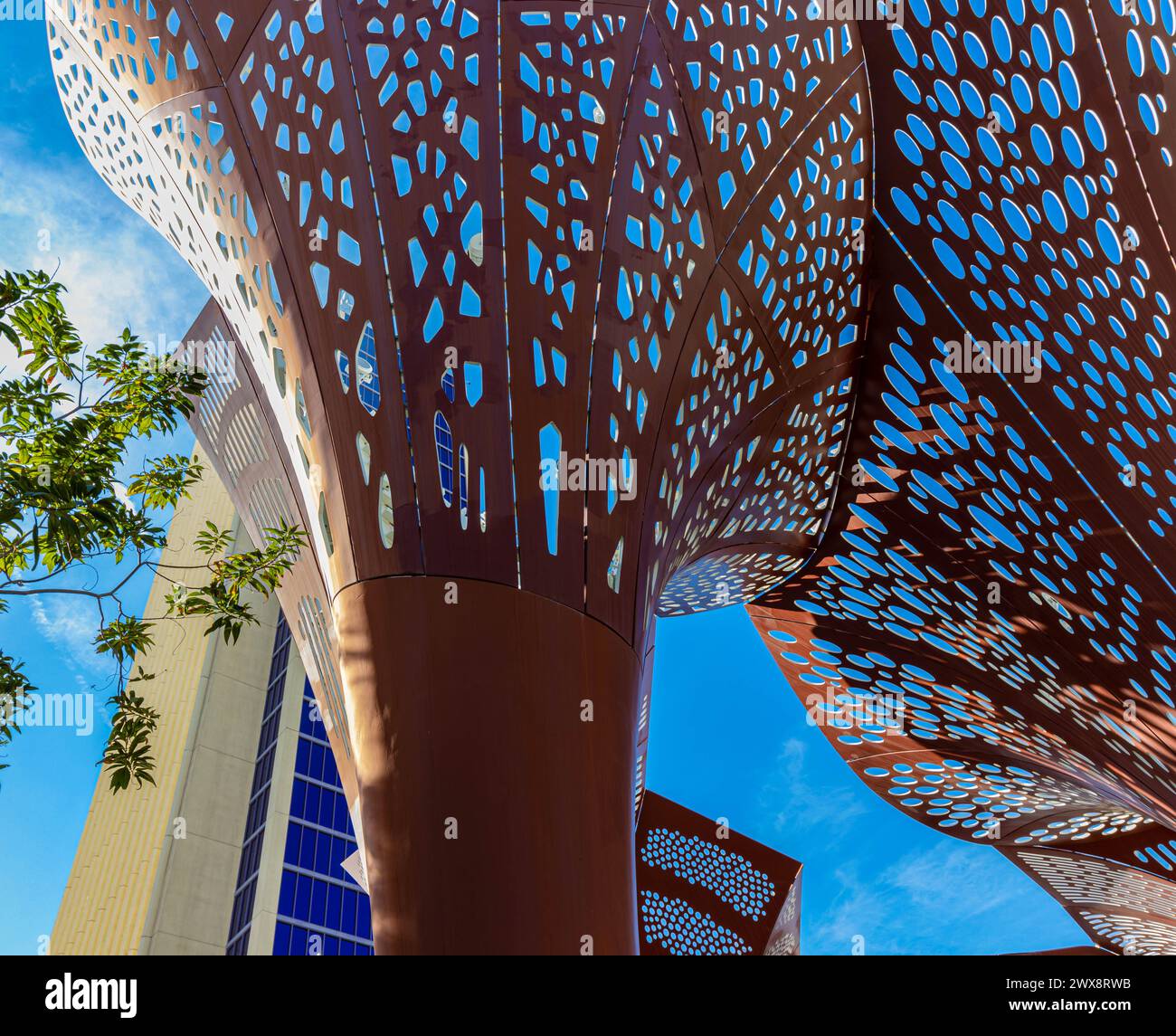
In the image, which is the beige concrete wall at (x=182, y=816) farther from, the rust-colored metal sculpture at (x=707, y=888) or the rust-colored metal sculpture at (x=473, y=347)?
the rust-colored metal sculpture at (x=473, y=347)

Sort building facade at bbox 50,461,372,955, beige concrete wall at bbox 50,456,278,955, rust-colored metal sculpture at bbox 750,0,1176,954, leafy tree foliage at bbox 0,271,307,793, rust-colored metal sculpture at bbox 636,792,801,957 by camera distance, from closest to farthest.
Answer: leafy tree foliage at bbox 0,271,307,793, rust-colored metal sculpture at bbox 750,0,1176,954, rust-colored metal sculpture at bbox 636,792,801,957, beige concrete wall at bbox 50,456,278,955, building facade at bbox 50,461,372,955

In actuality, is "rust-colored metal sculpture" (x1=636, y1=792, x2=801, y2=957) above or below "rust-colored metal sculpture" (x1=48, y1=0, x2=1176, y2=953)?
below

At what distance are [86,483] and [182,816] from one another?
1807 inches

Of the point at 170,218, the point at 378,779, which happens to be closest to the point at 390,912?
the point at 378,779

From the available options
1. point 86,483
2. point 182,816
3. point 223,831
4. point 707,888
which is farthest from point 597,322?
point 223,831

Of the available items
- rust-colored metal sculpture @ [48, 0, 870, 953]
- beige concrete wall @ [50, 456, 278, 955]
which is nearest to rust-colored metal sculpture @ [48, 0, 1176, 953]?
rust-colored metal sculpture @ [48, 0, 870, 953]

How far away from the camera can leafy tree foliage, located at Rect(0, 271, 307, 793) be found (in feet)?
17.1

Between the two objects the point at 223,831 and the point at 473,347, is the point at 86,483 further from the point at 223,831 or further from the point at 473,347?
the point at 223,831

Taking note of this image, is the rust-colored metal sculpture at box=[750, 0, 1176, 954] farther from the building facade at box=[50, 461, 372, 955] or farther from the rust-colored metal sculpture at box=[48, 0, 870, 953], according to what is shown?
the building facade at box=[50, 461, 372, 955]

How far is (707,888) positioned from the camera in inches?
795

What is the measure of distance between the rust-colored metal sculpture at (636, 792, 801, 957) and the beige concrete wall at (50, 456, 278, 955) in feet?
92.2

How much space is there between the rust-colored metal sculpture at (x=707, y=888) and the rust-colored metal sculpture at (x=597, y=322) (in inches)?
316
